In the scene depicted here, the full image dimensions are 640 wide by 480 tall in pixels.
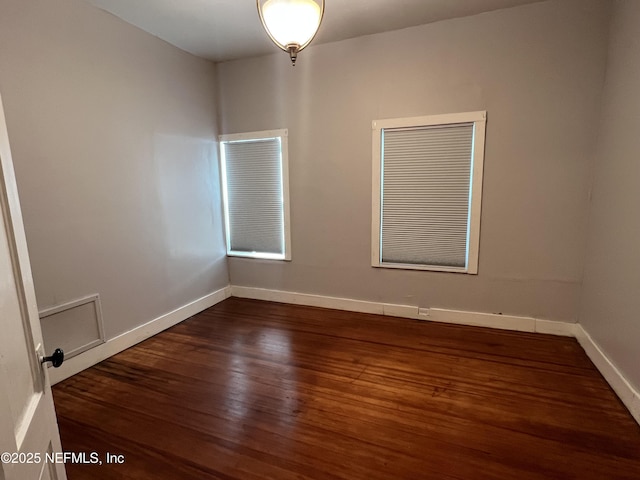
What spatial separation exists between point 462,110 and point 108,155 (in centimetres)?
309

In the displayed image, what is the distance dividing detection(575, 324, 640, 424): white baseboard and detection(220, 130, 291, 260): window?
2.89 metres

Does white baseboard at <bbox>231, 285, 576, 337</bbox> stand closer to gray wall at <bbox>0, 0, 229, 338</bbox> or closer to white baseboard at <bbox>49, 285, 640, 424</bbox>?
white baseboard at <bbox>49, 285, 640, 424</bbox>

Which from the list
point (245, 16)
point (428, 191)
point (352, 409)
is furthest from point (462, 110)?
point (352, 409)

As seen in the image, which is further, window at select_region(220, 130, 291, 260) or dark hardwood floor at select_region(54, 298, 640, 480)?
window at select_region(220, 130, 291, 260)

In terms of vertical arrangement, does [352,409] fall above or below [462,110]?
below

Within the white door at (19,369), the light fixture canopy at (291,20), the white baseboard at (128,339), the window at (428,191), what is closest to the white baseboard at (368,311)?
the white baseboard at (128,339)

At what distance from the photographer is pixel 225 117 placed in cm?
398

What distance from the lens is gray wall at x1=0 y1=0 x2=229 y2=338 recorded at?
227 cm

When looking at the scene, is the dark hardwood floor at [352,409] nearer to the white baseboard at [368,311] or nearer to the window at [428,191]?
the white baseboard at [368,311]

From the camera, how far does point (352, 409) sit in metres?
2.12

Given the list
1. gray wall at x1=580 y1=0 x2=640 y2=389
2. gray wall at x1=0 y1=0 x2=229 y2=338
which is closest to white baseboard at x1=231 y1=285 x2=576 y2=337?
gray wall at x1=580 y1=0 x2=640 y2=389

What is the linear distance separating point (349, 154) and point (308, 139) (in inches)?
19.6

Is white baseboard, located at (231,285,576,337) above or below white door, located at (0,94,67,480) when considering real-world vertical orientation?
below

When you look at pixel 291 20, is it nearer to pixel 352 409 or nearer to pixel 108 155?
pixel 108 155
